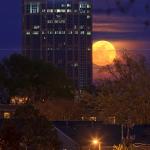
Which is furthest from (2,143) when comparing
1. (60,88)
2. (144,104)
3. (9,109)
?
(60,88)

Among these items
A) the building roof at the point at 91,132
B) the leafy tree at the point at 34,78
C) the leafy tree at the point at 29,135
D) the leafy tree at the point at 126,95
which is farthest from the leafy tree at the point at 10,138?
the leafy tree at the point at 34,78

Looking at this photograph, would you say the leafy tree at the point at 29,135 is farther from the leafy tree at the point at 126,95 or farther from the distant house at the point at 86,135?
the leafy tree at the point at 126,95

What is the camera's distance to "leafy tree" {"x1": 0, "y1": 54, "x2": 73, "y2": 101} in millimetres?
78438

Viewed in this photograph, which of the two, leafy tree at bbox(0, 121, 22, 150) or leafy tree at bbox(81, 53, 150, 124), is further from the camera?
leafy tree at bbox(81, 53, 150, 124)

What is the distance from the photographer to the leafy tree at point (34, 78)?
257ft

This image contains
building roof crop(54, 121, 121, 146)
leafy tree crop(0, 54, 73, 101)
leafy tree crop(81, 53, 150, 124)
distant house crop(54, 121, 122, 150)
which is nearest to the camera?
distant house crop(54, 121, 122, 150)

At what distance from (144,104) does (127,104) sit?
5.31 feet

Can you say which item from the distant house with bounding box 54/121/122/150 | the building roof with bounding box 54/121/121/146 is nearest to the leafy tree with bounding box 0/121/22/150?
the distant house with bounding box 54/121/122/150

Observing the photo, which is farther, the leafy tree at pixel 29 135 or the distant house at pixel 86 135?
the distant house at pixel 86 135

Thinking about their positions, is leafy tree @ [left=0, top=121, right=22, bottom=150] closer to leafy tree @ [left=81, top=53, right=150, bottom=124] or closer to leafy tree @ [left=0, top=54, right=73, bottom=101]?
leafy tree @ [left=81, top=53, right=150, bottom=124]

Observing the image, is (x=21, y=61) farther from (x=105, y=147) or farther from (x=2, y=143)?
(x=2, y=143)

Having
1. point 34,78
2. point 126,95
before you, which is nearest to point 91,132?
point 126,95

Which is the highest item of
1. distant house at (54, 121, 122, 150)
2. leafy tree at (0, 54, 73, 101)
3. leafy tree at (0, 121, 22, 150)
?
leafy tree at (0, 54, 73, 101)

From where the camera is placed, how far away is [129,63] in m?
52.9
